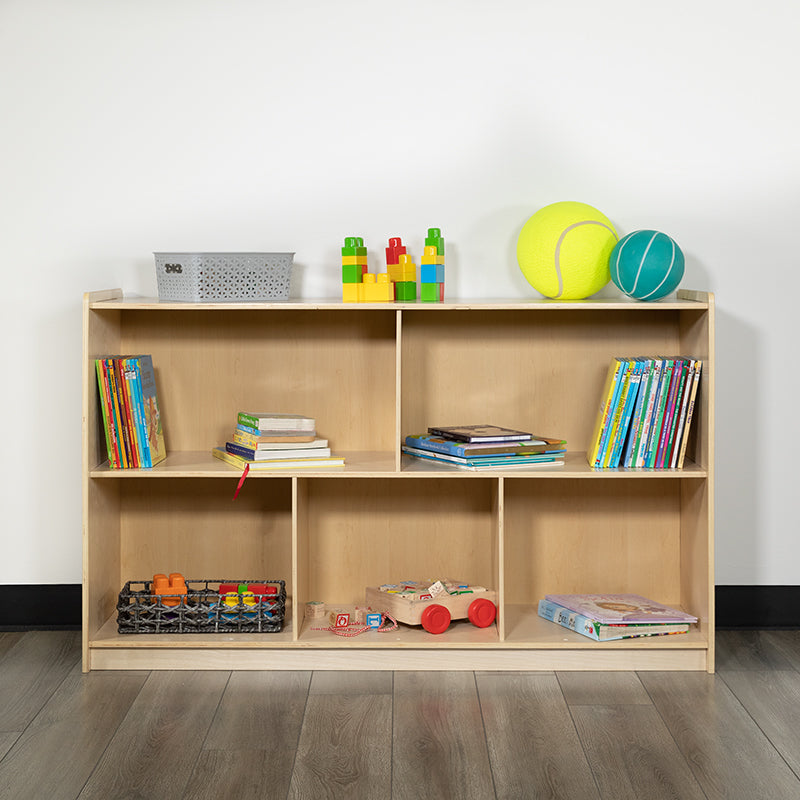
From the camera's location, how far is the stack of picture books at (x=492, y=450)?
2574mm

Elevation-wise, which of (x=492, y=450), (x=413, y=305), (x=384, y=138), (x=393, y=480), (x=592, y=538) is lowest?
(x=592, y=538)

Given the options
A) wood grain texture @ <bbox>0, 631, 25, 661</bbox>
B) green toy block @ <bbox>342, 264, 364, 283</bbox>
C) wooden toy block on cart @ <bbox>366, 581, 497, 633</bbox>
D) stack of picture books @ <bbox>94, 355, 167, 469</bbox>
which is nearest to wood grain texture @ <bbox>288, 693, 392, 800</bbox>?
wooden toy block on cart @ <bbox>366, 581, 497, 633</bbox>

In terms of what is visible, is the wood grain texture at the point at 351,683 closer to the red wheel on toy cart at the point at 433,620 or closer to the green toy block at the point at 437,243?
the red wheel on toy cart at the point at 433,620

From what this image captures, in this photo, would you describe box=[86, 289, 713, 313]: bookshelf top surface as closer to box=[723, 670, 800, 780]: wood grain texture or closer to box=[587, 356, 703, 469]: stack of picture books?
box=[587, 356, 703, 469]: stack of picture books

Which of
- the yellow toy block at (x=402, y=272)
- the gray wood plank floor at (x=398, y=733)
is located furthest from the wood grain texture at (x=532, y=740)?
the yellow toy block at (x=402, y=272)

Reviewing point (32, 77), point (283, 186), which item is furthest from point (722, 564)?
point (32, 77)

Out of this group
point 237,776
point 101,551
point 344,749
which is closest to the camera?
point 237,776

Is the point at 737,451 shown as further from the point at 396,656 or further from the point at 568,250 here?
the point at 396,656

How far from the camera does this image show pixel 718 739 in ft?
7.09

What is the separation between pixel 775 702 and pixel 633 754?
1.67 feet

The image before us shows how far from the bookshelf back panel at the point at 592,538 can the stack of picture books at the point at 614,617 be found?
5.0 inches

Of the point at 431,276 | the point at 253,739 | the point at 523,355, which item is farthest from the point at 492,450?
the point at 253,739

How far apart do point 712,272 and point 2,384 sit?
2161 mm

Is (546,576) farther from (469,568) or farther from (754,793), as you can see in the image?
(754,793)
